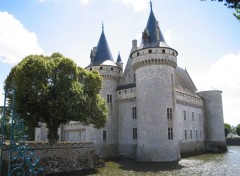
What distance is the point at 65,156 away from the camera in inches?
872

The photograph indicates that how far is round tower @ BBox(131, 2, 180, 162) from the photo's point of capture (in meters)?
26.5

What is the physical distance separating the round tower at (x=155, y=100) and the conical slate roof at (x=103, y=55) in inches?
229

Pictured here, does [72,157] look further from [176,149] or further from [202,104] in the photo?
[202,104]

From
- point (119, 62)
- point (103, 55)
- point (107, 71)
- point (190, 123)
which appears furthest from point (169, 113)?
point (103, 55)

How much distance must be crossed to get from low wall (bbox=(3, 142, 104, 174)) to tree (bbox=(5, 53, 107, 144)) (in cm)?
123

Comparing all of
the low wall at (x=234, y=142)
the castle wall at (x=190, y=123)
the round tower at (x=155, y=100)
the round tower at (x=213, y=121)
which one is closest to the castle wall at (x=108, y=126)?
the round tower at (x=155, y=100)

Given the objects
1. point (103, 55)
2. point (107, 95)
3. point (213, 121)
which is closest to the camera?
point (107, 95)

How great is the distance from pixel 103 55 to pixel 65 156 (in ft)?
54.8

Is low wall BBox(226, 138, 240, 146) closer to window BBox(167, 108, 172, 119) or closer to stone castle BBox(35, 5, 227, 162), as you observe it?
stone castle BBox(35, 5, 227, 162)

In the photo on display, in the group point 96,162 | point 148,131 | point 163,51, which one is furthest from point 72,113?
point 163,51

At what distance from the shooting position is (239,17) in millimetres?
9844

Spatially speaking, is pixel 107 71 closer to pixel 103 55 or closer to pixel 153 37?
pixel 103 55

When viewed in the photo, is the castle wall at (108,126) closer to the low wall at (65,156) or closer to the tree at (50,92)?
the low wall at (65,156)

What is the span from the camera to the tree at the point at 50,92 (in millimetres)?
20594
